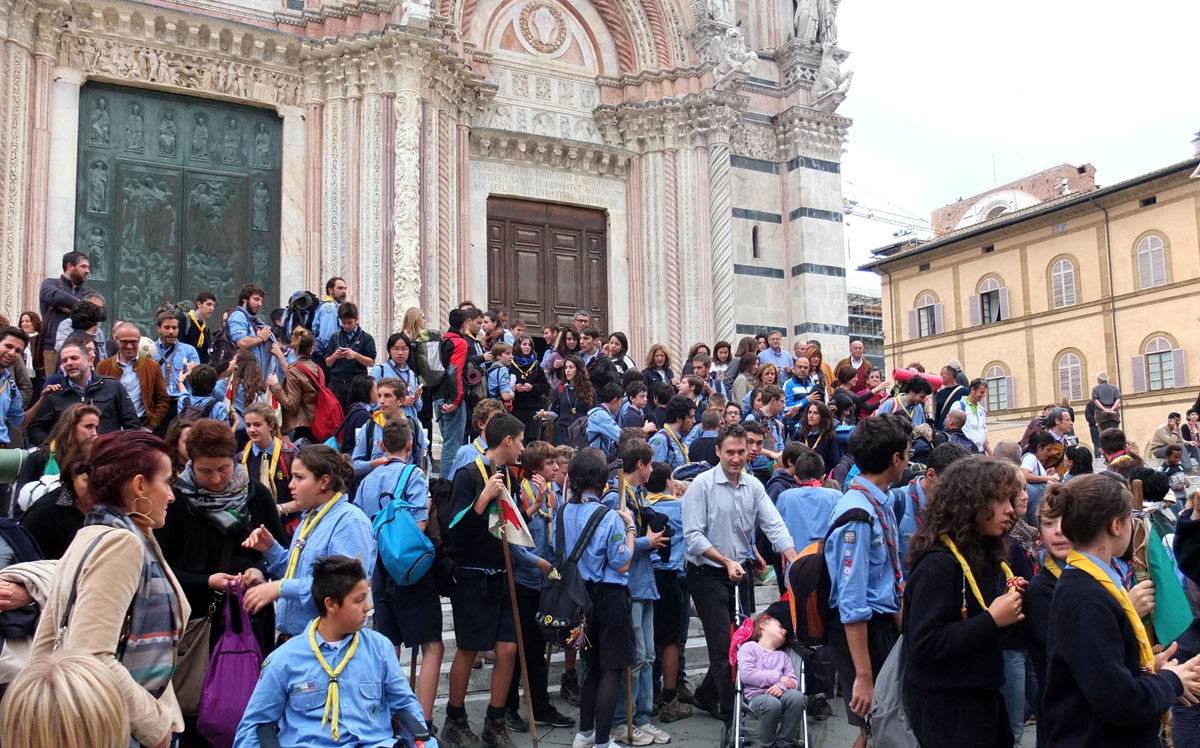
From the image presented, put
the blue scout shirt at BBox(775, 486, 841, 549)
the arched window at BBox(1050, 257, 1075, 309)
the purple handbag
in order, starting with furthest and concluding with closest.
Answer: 1. the arched window at BBox(1050, 257, 1075, 309)
2. the blue scout shirt at BBox(775, 486, 841, 549)
3. the purple handbag

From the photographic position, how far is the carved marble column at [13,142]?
42.6ft

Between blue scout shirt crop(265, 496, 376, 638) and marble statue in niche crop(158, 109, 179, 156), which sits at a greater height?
marble statue in niche crop(158, 109, 179, 156)

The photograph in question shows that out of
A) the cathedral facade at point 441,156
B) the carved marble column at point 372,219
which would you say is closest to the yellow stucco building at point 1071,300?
the cathedral facade at point 441,156

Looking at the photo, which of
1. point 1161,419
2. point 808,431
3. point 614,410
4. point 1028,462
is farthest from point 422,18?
point 1161,419

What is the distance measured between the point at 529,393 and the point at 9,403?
5038 mm

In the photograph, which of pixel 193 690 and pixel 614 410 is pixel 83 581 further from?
pixel 614 410

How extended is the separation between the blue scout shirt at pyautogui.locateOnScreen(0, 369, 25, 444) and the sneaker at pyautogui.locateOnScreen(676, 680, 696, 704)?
558 centimetres

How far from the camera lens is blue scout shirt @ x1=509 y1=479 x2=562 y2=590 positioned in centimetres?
687

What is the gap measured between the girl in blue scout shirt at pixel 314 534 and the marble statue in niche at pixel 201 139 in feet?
36.2

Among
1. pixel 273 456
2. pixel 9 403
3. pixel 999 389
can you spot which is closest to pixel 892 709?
pixel 273 456

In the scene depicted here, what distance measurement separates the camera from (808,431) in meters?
11.1

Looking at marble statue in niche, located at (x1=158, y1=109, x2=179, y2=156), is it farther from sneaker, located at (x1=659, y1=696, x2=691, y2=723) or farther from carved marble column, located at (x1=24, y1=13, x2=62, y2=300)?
sneaker, located at (x1=659, y1=696, x2=691, y2=723)

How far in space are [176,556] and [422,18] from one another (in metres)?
11.4

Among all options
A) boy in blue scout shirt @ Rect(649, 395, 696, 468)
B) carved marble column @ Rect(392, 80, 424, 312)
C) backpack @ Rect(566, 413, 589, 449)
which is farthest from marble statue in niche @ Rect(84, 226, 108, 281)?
boy in blue scout shirt @ Rect(649, 395, 696, 468)
